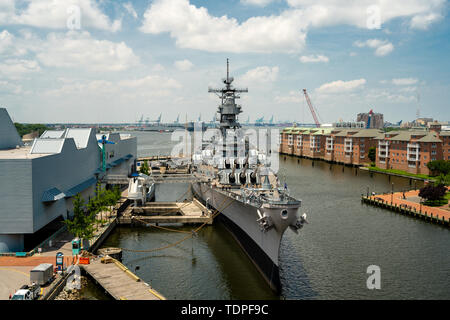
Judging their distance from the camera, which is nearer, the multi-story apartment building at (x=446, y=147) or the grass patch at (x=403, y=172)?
the grass patch at (x=403, y=172)

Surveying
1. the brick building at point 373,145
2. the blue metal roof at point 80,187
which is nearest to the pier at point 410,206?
the brick building at point 373,145

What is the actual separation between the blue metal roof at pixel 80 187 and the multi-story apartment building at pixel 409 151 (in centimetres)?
4539

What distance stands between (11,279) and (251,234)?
37.6 feet

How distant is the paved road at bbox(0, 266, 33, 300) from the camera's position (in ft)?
46.1

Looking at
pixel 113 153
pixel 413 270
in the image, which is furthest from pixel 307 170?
pixel 413 270

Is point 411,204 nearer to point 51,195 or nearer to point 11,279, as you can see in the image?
point 51,195

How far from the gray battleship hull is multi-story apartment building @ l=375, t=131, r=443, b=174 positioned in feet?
125

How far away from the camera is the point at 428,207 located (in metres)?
32.2

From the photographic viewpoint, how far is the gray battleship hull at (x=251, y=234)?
1614 centimetres

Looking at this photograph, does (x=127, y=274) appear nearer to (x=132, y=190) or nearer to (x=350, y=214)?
(x=132, y=190)

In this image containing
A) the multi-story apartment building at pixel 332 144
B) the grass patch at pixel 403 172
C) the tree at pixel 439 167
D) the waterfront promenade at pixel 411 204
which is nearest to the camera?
the waterfront promenade at pixel 411 204

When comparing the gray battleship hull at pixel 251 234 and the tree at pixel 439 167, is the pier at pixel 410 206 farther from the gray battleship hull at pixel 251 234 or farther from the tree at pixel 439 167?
the gray battleship hull at pixel 251 234

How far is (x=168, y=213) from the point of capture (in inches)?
1210
